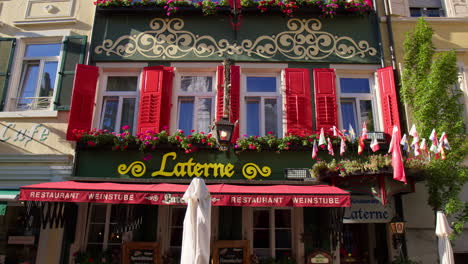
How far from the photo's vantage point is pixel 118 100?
→ 356 inches

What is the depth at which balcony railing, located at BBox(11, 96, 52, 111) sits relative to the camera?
892cm

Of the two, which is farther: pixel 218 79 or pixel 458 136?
pixel 218 79

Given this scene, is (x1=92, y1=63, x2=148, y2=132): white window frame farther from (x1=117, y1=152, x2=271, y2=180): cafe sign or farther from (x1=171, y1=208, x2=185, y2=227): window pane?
(x1=171, y1=208, x2=185, y2=227): window pane

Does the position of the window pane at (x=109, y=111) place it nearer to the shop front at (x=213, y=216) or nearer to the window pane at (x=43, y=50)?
the shop front at (x=213, y=216)

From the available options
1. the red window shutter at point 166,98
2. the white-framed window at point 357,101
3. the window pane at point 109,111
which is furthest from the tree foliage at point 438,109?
the window pane at point 109,111

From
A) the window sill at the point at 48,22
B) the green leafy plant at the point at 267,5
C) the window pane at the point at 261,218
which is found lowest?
the window pane at the point at 261,218

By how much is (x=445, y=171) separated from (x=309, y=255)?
3139 mm

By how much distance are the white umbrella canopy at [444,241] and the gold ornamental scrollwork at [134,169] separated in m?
6.01

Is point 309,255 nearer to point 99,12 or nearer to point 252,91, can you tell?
point 252,91

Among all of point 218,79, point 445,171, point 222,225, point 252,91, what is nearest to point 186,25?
point 218,79

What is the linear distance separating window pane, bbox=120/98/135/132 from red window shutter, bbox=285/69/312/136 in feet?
12.6

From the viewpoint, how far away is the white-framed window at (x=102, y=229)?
8047 mm

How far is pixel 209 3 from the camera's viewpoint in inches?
360

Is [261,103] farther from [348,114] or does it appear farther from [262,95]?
[348,114]
